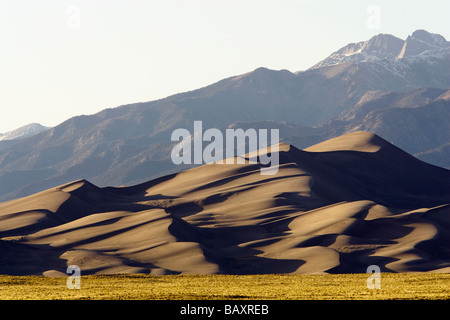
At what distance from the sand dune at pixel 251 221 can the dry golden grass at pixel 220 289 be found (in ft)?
126

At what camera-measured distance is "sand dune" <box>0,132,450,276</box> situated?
110m

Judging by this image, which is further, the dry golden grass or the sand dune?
the sand dune

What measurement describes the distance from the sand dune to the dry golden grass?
38.5 m

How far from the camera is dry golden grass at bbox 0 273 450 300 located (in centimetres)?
4497

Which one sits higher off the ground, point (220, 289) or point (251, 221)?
point (251, 221)

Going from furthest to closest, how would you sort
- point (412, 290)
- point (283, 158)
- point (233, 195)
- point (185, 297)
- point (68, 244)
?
point (283, 158), point (233, 195), point (68, 244), point (412, 290), point (185, 297)

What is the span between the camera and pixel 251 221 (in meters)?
135

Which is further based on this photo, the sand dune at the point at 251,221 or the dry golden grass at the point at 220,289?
the sand dune at the point at 251,221

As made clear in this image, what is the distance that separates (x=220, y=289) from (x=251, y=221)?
81.6 metres

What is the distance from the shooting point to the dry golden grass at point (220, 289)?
44972 millimetres
